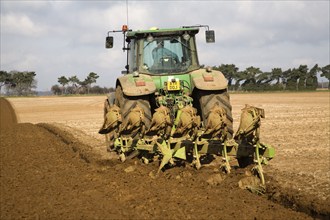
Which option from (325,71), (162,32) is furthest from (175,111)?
(325,71)

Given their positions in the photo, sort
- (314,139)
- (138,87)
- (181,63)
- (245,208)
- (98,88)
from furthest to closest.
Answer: (98,88) → (314,139) → (181,63) → (138,87) → (245,208)

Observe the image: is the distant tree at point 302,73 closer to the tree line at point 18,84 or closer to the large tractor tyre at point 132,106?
the tree line at point 18,84

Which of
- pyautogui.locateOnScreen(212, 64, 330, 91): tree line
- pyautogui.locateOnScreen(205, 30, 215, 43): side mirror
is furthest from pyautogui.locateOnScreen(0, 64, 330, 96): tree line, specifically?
pyautogui.locateOnScreen(205, 30, 215, 43): side mirror

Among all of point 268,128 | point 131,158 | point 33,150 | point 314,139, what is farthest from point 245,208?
point 268,128

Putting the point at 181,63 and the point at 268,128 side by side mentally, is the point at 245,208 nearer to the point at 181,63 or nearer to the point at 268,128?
the point at 181,63

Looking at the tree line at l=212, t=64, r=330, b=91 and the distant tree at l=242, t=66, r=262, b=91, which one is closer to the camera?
the tree line at l=212, t=64, r=330, b=91

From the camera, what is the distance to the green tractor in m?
5.43

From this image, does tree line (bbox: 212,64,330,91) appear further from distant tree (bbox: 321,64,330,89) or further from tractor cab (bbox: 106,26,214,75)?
tractor cab (bbox: 106,26,214,75)

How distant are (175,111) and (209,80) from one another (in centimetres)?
74

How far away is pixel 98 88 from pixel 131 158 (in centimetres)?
8853

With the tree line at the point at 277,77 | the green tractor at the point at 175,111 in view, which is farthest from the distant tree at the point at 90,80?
the green tractor at the point at 175,111

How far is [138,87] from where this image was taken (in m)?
6.60

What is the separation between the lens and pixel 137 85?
663 cm

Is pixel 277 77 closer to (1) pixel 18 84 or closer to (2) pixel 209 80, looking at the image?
(1) pixel 18 84
